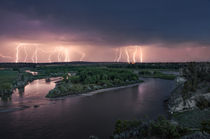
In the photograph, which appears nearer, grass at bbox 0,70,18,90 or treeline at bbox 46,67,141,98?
treeline at bbox 46,67,141,98

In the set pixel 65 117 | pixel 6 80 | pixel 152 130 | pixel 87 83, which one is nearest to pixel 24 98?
pixel 65 117

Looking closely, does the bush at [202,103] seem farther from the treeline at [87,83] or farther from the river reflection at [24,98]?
the river reflection at [24,98]

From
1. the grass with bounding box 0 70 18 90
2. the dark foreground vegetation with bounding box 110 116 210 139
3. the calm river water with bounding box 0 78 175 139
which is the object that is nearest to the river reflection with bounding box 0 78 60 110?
the calm river water with bounding box 0 78 175 139

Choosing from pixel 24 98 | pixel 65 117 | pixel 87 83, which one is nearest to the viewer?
pixel 65 117

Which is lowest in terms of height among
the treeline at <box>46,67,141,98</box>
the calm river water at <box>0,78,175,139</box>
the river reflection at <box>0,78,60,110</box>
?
the calm river water at <box>0,78,175,139</box>

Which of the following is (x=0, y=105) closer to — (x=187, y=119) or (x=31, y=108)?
(x=31, y=108)

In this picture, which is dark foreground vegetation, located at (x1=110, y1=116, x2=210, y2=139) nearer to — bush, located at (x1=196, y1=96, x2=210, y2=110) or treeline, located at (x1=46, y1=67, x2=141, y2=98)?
bush, located at (x1=196, y1=96, x2=210, y2=110)

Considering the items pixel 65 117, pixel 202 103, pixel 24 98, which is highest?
pixel 202 103

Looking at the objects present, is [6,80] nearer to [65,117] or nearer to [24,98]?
[24,98]

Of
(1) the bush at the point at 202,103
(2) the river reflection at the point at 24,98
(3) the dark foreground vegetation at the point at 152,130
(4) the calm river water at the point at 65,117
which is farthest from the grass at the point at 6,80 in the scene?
(1) the bush at the point at 202,103

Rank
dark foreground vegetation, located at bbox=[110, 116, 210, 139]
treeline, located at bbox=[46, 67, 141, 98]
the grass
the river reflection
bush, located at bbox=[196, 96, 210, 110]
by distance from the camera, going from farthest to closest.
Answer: the grass < treeline, located at bbox=[46, 67, 141, 98] < the river reflection < bush, located at bbox=[196, 96, 210, 110] < dark foreground vegetation, located at bbox=[110, 116, 210, 139]

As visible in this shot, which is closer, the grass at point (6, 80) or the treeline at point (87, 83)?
the treeline at point (87, 83)
